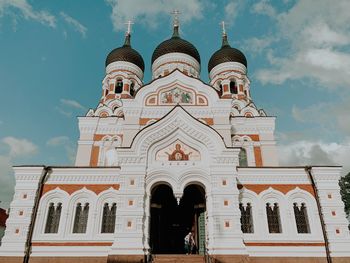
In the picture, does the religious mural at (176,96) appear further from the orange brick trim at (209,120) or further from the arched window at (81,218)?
the arched window at (81,218)

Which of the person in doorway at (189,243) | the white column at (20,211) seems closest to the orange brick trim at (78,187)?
the white column at (20,211)

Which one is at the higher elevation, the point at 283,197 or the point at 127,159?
the point at 127,159

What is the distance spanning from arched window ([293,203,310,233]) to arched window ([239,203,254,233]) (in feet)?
6.55

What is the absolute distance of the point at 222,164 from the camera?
12.9m

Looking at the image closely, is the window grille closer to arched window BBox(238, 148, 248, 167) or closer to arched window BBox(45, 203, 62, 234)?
arched window BBox(238, 148, 248, 167)

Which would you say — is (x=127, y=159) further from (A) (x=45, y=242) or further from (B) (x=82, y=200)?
(A) (x=45, y=242)

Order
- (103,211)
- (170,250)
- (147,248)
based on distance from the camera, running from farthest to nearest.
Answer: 1. (170,250)
2. (103,211)
3. (147,248)

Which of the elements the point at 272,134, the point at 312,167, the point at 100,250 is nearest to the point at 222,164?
the point at 312,167

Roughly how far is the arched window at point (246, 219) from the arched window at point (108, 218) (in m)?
5.67

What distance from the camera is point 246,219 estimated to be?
12.9 metres

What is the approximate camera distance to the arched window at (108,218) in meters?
12.8

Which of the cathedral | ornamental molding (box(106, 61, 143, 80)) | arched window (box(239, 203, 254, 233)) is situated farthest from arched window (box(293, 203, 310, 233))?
ornamental molding (box(106, 61, 143, 80))

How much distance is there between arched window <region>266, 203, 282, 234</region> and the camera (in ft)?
41.8

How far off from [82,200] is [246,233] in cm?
739
